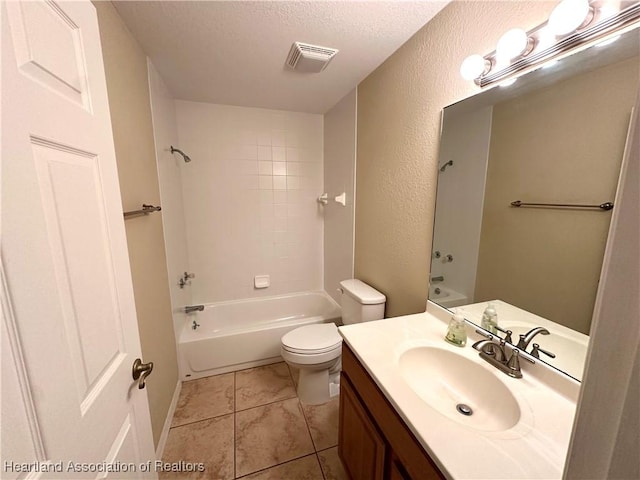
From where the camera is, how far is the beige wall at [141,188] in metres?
1.12

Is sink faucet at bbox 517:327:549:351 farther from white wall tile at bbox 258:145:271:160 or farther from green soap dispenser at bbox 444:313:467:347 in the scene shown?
white wall tile at bbox 258:145:271:160

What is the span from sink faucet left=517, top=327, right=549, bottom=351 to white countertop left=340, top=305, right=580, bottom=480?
6 cm

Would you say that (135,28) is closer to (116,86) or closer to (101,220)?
(116,86)

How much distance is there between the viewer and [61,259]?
49cm

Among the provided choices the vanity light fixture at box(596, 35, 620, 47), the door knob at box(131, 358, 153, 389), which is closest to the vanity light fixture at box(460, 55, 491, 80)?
the vanity light fixture at box(596, 35, 620, 47)

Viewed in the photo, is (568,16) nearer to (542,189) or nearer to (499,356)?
(542,189)

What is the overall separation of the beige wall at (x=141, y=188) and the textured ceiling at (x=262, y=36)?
0.16 m

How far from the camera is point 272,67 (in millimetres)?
1649

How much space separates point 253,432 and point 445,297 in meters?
Answer: 1.44

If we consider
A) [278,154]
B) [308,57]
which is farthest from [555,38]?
[278,154]

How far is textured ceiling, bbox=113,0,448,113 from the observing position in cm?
115

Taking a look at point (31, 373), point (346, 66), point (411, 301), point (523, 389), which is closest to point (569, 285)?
point (523, 389)

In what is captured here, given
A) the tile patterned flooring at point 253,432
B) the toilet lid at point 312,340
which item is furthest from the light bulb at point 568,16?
the tile patterned flooring at point 253,432

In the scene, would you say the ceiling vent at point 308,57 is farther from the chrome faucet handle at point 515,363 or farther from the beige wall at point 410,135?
the chrome faucet handle at point 515,363
